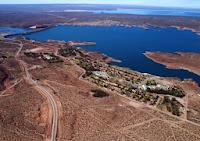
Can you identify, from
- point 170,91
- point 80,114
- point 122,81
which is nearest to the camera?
point 80,114

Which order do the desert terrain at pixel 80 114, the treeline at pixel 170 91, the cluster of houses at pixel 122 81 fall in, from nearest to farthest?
1. the desert terrain at pixel 80 114
2. the cluster of houses at pixel 122 81
3. the treeline at pixel 170 91

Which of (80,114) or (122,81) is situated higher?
(122,81)

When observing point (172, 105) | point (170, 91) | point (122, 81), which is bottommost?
point (172, 105)

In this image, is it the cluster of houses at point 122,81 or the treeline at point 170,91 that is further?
the treeline at point 170,91

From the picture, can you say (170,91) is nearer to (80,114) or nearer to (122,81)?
(122,81)

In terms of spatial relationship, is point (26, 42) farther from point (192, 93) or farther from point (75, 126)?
point (192, 93)

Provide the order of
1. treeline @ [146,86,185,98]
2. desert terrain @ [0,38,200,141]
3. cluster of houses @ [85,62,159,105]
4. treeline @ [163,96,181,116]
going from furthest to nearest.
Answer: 1. treeline @ [146,86,185,98]
2. cluster of houses @ [85,62,159,105]
3. treeline @ [163,96,181,116]
4. desert terrain @ [0,38,200,141]

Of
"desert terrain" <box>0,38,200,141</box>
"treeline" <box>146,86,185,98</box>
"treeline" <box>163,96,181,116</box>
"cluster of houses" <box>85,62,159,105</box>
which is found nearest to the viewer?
"desert terrain" <box>0,38,200,141</box>

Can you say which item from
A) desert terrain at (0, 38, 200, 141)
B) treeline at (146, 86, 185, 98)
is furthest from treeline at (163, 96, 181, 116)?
treeline at (146, 86, 185, 98)

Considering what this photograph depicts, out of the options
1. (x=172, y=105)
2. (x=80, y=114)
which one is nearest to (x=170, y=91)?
(x=172, y=105)

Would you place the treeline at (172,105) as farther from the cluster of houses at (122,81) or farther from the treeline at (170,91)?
the treeline at (170,91)

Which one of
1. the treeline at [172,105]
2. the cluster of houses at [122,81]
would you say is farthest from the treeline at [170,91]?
the treeline at [172,105]

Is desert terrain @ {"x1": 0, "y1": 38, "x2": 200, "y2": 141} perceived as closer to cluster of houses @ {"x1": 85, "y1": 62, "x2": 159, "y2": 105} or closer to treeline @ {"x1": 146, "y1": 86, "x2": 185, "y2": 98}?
treeline @ {"x1": 146, "y1": 86, "x2": 185, "y2": 98}
